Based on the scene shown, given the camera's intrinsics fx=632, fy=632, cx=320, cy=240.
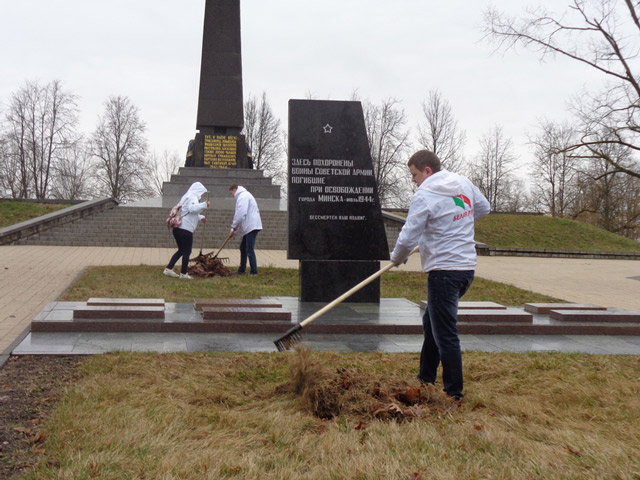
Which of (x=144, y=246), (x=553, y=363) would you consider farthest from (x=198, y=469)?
(x=144, y=246)

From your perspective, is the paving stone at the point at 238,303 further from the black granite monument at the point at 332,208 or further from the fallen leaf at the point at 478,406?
the fallen leaf at the point at 478,406

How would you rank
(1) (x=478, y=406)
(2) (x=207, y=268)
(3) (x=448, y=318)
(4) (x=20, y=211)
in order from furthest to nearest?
(4) (x=20, y=211), (2) (x=207, y=268), (3) (x=448, y=318), (1) (x=478, y=406)

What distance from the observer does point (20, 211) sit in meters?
25.8

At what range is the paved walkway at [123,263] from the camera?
7.99 m

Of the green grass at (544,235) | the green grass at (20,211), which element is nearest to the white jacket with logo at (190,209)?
the green grass at (20,211)

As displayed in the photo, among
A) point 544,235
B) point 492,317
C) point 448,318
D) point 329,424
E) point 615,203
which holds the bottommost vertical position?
point 329,424

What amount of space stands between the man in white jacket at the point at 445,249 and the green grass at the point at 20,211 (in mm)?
22765

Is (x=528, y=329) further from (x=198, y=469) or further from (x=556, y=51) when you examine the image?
(x=556, y=51)

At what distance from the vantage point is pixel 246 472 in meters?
2.79

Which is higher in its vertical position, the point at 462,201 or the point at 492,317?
the point at 462,201

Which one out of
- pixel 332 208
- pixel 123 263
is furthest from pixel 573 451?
pixel 123 263

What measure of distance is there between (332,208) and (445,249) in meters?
4.76

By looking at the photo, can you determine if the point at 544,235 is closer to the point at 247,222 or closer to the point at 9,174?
the point at 247,222

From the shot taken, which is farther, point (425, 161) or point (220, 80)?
point (220, 80)
